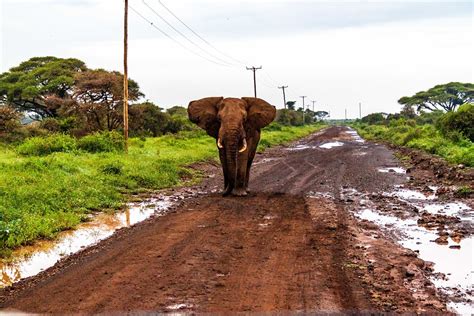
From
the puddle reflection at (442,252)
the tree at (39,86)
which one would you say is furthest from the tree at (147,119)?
the puddle reflection at (442,252)

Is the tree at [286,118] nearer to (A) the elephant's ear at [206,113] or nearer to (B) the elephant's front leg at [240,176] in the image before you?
(A) the elephant's ear at [206,113]

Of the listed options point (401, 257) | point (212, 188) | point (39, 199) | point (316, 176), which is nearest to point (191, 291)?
point (401, 257)

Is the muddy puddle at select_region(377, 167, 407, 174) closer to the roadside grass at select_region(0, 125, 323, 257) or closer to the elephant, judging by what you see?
the elephant

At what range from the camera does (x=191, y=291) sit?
18.5 feet

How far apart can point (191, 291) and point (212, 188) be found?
346 inches

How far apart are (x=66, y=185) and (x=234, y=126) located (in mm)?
4210

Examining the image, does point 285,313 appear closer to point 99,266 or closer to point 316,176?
point 99,266

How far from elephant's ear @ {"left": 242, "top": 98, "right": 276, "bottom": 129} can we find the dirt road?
3.06 metres

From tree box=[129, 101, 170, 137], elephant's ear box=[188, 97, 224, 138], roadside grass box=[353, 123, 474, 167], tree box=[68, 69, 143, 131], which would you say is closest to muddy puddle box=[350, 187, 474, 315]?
elephant's ear box=[188, 97, 224, 138]

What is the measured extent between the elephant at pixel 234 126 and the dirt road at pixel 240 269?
182 centimetres

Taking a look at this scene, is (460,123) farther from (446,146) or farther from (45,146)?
(45,146)

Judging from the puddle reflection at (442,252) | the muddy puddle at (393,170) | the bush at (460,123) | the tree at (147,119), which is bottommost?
the puddle reflection at (442,252)

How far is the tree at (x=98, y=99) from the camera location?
30438mm

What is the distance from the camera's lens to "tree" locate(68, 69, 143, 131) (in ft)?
99.9
